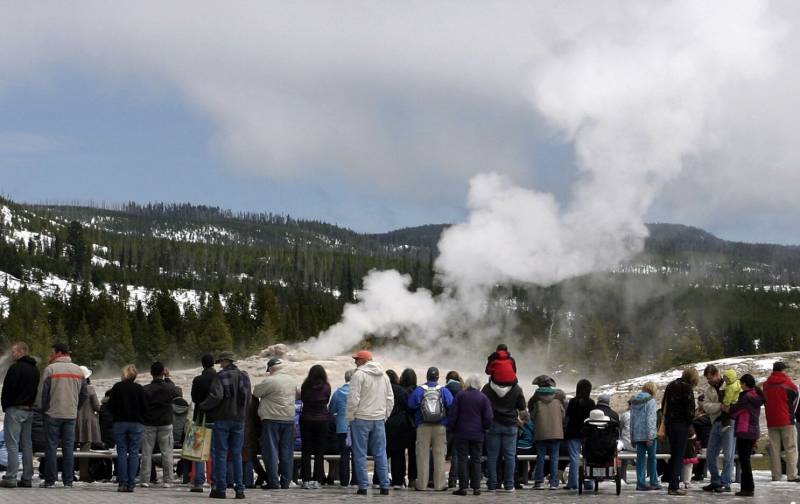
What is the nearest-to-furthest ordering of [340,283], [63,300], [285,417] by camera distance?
1. [285,417]
2. [63,300]
3. [340,283]

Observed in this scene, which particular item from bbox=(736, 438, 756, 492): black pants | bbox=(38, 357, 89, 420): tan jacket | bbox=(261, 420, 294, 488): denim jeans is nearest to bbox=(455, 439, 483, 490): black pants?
bbox=(261, 420, 294, 488): denim jeans

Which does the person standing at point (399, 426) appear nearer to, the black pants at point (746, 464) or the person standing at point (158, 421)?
the person standing at point (158, 421)

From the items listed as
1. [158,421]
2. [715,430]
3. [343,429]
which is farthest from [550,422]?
[158,421]

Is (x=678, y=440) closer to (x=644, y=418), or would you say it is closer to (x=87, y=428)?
(x=644, y=418)

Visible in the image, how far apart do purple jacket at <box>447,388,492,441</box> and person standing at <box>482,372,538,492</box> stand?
51 centimetres

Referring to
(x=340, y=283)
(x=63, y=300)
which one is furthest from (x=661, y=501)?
(x=340, y=283)

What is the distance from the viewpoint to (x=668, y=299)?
109 meters

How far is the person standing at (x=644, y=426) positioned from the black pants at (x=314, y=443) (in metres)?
5.13

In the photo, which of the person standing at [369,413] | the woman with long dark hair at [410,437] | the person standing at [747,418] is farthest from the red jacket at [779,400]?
the person standing at [369,413]

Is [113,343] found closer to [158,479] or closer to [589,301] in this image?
[589,301]

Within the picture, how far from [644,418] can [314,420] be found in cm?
544

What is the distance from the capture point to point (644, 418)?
57.5 feet

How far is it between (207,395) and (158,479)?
15.9 feet

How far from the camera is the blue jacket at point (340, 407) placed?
1834cm
